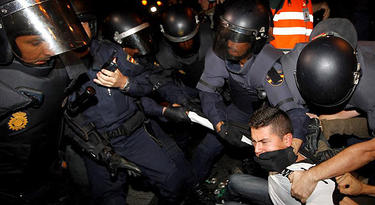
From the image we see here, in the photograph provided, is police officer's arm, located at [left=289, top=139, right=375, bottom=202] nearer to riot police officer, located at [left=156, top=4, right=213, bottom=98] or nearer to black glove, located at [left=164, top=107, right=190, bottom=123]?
black glove, located at [left=164, top=107, right=190, bottom=123]

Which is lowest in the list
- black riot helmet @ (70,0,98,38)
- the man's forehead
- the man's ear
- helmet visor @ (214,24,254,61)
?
the man's ear

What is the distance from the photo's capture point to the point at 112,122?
257 cm

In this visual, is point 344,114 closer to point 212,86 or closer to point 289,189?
point 289,189

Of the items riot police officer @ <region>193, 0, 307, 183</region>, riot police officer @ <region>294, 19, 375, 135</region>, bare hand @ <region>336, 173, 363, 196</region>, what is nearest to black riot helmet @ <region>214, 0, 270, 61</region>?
riot police officer @ <region>193, 0, 307, 183</region>

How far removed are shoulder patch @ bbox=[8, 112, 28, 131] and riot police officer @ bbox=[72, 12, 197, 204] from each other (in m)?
0.65

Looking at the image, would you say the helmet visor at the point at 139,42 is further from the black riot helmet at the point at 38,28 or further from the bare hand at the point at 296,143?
the bare hand at the point at 296,143

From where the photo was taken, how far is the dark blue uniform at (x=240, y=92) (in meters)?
2.30

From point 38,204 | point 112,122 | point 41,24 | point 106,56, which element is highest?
point 41,24

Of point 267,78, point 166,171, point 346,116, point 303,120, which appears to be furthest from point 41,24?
point 346,116

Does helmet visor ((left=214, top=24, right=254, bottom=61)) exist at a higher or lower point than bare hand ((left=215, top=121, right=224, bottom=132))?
higher

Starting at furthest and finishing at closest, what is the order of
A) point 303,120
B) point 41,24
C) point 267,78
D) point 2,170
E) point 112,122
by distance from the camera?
point 112,122
point 267,78
point 303,120
point 2,170
point 41,24

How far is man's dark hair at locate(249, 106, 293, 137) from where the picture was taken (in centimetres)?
183

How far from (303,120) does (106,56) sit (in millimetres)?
2216

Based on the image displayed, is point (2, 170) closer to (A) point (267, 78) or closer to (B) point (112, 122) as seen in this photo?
(B) point (112, 122)
